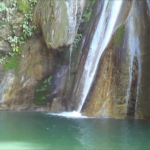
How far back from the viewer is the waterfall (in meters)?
11.3

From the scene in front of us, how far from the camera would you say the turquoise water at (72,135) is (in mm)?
5875

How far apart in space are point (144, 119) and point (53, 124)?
3503 millimetres

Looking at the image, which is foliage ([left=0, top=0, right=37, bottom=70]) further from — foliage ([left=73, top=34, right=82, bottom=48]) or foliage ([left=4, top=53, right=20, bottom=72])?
foliage ([left=73, top=34, right=82, bottom=48])

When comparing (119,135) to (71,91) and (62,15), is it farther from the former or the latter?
(62,15)

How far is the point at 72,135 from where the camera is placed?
22.7 feet

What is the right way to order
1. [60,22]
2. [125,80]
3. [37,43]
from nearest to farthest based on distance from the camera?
[125,80], [60,22], [37,43]

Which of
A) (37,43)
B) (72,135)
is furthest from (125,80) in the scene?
(37,43)

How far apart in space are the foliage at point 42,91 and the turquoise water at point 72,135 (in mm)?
3787

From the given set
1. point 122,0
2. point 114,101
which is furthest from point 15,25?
point 114,101

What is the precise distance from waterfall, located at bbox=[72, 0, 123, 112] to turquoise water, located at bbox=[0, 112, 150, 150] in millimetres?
2358

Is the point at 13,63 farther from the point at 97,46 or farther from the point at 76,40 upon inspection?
the point at 97,46

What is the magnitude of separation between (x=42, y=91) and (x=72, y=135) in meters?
6.41

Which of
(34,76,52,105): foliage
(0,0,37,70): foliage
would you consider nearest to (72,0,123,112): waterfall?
(34,76,52,105): foliage

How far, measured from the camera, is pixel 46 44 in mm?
12547
